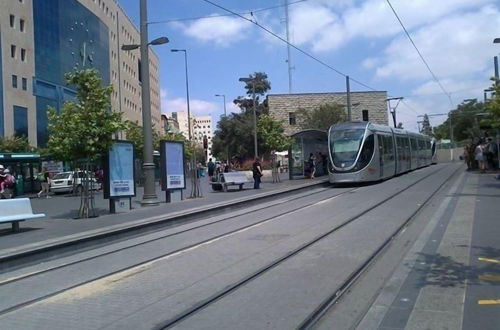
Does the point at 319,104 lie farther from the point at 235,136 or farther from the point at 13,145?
the point at 13,145

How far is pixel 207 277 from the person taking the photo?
830 cm

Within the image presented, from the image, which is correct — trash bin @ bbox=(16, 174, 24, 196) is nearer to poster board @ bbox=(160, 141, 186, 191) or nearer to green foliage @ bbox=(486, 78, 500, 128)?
poster board @ bbox=(160, 141, 186, 191)

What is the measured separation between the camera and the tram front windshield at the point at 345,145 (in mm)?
28703

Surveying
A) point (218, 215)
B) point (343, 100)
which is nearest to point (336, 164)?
point (218, 215)

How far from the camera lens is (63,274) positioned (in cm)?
919

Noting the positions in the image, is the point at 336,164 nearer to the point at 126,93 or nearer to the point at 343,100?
the point at 343,100

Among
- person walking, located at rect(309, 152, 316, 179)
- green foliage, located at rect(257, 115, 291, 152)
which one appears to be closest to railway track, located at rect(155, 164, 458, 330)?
person walking, located at rect(309, 152, 316, 179)

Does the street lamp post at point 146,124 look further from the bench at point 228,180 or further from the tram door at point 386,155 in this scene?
the tram door at point 386,155

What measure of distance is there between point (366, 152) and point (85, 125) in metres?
16.1

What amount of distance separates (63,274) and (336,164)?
21.3 meters

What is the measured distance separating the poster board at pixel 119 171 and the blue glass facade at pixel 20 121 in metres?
40.5

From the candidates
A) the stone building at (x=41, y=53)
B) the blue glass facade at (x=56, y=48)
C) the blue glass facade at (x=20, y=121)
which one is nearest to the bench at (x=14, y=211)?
the stone building at (x=41, y=53)

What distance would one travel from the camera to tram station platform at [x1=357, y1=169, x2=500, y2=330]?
582 centimetres

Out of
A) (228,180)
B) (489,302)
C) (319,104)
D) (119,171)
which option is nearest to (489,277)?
(489,302)
